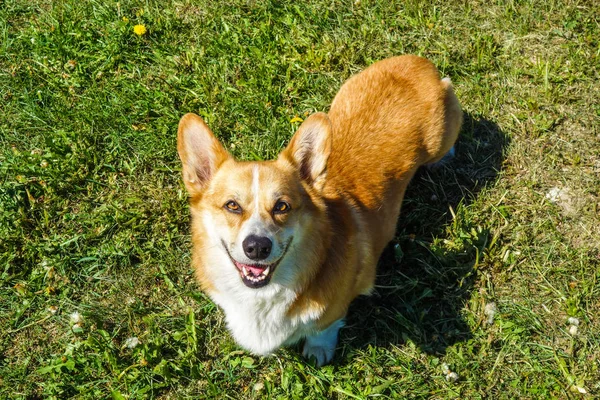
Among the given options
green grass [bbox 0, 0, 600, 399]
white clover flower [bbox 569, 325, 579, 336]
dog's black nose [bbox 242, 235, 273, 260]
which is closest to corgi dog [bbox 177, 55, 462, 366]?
dog's black nose [bbox 242, 235, 273, 260]

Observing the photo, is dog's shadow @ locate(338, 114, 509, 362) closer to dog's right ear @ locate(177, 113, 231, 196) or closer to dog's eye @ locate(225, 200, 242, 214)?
dog's eye @ locate(225, 200, 242, 214)

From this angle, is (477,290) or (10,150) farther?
(10,150)

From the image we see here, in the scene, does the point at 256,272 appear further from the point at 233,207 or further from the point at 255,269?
the point at 233,207

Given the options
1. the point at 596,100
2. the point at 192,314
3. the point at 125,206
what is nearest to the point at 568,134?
the point at 596,100

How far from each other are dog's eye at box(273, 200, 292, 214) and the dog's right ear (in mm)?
470

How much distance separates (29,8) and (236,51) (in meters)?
2.12

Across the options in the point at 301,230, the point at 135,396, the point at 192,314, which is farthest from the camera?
the point at 192,314

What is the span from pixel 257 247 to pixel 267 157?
6.03ft

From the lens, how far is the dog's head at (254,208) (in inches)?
113

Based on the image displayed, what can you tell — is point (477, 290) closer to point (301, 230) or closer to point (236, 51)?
point (301, 230)

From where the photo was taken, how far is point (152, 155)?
4.47 m

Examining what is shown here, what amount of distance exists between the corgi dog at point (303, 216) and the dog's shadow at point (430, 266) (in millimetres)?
338

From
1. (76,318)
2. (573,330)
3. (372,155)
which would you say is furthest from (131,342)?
(573,330)

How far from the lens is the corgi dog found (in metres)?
2.94
